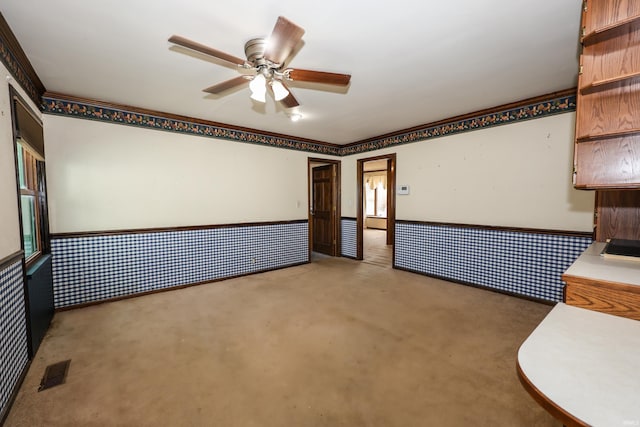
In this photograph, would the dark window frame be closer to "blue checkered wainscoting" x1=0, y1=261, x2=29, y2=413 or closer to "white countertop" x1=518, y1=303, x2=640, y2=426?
"blue checkered wainscoting" x1=0, y1=261, x2=29, y2=413

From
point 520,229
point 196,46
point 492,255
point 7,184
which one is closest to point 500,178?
point 520,229

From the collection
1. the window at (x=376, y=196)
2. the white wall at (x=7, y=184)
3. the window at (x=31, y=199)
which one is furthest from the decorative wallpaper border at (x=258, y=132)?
the window at (x=376, y=196)

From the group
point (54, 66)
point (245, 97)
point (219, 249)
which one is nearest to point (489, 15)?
point (245, 97)

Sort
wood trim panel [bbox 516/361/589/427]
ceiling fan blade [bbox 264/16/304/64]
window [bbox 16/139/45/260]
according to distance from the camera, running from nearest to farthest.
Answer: wood trim panel [bbox 516/361/589/427], ceiling fan blade [bbox 264/16/304/64], window [bbox 16/139/45/260]

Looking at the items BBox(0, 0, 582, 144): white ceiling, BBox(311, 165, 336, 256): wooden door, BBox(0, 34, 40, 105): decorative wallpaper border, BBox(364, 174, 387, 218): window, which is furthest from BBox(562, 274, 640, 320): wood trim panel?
BBox(364, 174, 387, 218): window

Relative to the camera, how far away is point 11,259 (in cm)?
186

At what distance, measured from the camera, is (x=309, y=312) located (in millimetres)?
3068

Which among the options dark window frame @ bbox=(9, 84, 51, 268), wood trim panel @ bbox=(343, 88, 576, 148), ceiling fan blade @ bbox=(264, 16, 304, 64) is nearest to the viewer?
ceiling fan blade @ bbox=(264, 16, 304, 64)

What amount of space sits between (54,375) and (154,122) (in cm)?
282

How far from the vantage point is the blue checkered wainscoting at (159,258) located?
317 centimetres

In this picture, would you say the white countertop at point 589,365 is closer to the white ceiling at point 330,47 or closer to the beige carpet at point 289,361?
the beige carpet at point 289,361

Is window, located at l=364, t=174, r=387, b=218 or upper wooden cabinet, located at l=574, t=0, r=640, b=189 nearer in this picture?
upper wooden cabinet, located at l=574, t=0, r=640, b=189

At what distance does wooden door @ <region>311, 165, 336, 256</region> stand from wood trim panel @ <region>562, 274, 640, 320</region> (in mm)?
4542

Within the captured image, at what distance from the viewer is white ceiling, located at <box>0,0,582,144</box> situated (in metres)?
1.71
